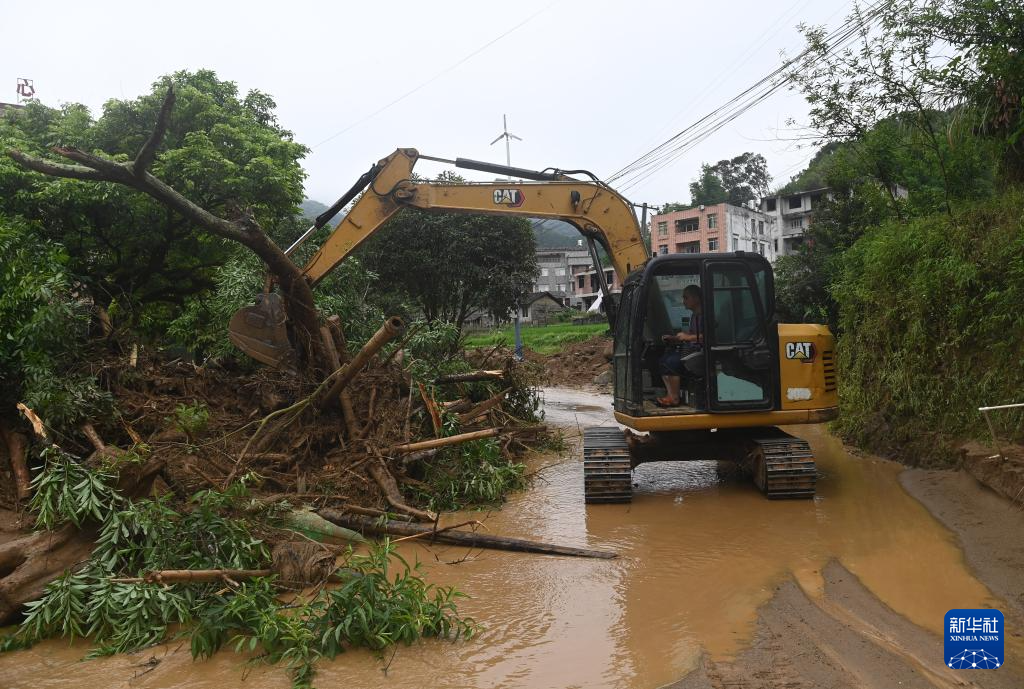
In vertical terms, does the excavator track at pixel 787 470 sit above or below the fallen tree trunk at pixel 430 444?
below

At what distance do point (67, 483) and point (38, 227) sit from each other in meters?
7.09

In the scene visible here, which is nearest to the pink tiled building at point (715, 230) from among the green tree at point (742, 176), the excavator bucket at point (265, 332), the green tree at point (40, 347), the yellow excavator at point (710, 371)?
the green tree at point (742, 176)

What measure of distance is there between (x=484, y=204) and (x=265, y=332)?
121 inches

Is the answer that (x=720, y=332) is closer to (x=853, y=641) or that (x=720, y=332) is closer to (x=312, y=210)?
(x=853, y=641)

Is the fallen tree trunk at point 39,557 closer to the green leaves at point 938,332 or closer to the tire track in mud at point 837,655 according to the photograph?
the tire track in mud at point 837,655

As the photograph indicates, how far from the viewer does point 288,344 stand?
28.6 feet

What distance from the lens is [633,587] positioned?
5387mm

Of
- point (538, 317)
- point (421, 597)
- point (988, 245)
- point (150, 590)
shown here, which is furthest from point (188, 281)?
point (538, 317)

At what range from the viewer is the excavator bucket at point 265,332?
8.63 m

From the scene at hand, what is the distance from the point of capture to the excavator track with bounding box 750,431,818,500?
761 centimetres

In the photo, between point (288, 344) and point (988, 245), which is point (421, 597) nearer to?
point (288, 344)

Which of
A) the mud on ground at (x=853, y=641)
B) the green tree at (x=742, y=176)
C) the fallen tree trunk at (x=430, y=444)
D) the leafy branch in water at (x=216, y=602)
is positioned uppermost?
the green tree at (x=742, y=176)

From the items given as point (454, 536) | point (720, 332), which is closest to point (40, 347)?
point (454, 536)

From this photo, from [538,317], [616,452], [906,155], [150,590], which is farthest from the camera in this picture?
[538,317]
